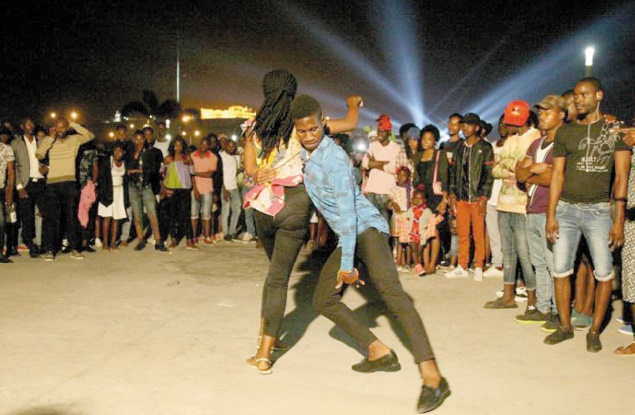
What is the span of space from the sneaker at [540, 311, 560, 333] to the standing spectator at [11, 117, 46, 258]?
7.63 m

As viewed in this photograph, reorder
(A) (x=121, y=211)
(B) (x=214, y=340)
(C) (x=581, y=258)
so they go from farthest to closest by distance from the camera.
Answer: (A) (x=121, y=211)
(C) (x=581, y=258)
(B) (x=214, y=340)

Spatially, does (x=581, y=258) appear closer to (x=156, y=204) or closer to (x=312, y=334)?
(x=312, y=334)

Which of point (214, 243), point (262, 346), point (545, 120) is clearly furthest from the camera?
point (214, 243)

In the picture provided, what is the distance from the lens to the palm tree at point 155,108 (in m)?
47.2

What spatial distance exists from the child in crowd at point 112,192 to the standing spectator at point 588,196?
7607 millimetres

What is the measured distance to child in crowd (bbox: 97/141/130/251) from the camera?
10.2 metres

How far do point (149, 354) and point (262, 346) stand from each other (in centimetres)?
99

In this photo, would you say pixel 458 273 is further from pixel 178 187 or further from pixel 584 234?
pixel 178 187

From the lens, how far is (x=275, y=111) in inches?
172

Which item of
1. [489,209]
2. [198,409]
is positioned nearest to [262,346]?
[198,409]

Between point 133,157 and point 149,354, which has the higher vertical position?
point 133,157

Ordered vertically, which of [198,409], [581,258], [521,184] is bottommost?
[198,409]

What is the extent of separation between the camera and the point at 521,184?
225 inches

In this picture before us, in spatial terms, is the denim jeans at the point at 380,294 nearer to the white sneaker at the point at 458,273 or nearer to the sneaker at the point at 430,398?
the sneaker at the point at 430,398
